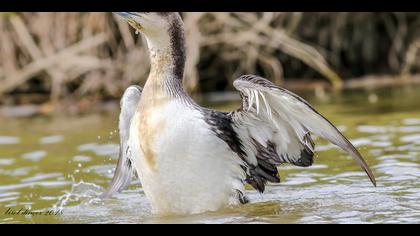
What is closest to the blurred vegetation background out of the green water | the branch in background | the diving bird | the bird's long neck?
the branch in background

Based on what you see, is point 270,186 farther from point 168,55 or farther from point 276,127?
point 168,55

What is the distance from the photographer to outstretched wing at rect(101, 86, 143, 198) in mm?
6203

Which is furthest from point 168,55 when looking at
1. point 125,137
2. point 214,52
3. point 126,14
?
point 214,52

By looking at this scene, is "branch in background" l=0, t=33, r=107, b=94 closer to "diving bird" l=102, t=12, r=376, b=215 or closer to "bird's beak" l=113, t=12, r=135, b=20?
"diving bird" l=102, t=12, r=376, b=215

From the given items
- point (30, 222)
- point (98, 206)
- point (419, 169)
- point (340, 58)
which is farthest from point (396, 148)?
point (340, 58)

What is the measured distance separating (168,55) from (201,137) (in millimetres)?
688

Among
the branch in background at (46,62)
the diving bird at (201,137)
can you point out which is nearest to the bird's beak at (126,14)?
the diving bird at (201,137)

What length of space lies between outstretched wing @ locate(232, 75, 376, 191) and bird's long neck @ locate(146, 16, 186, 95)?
523mm

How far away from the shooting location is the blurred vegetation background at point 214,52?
1362 cm

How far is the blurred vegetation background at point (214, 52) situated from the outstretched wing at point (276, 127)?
7.45 m

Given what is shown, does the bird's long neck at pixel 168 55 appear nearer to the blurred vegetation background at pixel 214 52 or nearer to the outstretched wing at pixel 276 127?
the outstretched wing at pixel 276 127

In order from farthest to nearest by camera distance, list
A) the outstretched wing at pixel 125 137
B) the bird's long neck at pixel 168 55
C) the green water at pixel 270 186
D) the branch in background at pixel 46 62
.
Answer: the branch in background at pixel 46 62 → the outstretched wing at pixel 125 137 → the bird's long neck at pixel 168 55 → the green water at pixel 270 186
